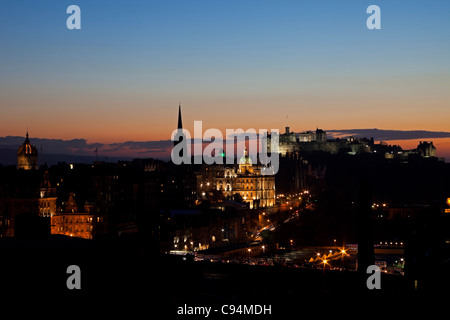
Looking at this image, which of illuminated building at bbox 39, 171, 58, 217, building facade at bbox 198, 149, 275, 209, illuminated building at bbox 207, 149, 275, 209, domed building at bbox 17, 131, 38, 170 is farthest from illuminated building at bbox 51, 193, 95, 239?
illuminated building at bbox 207, 149, 275, 209

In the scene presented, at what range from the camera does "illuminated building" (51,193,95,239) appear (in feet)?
252

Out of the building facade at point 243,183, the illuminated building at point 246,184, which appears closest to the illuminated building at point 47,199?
the building facade at point 243,183

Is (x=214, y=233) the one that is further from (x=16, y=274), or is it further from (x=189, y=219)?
(x=16, y=274)

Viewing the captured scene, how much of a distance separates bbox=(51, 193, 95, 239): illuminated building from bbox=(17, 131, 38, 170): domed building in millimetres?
38443

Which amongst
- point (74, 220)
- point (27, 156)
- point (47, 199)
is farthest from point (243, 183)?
Answer: point (74, 220)

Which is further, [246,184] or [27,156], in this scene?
[246,184]

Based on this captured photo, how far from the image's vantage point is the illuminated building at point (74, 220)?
76.9m

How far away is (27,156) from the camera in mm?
116188

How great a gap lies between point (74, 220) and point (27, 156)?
4102 cm

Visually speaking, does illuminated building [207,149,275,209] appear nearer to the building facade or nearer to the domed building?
the building facade

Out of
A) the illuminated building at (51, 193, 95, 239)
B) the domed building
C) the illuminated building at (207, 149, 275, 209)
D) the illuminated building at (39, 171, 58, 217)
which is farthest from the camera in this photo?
the illuminated building at (207, 149, 275, 209)

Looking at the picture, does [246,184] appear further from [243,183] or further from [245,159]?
[245,159]
